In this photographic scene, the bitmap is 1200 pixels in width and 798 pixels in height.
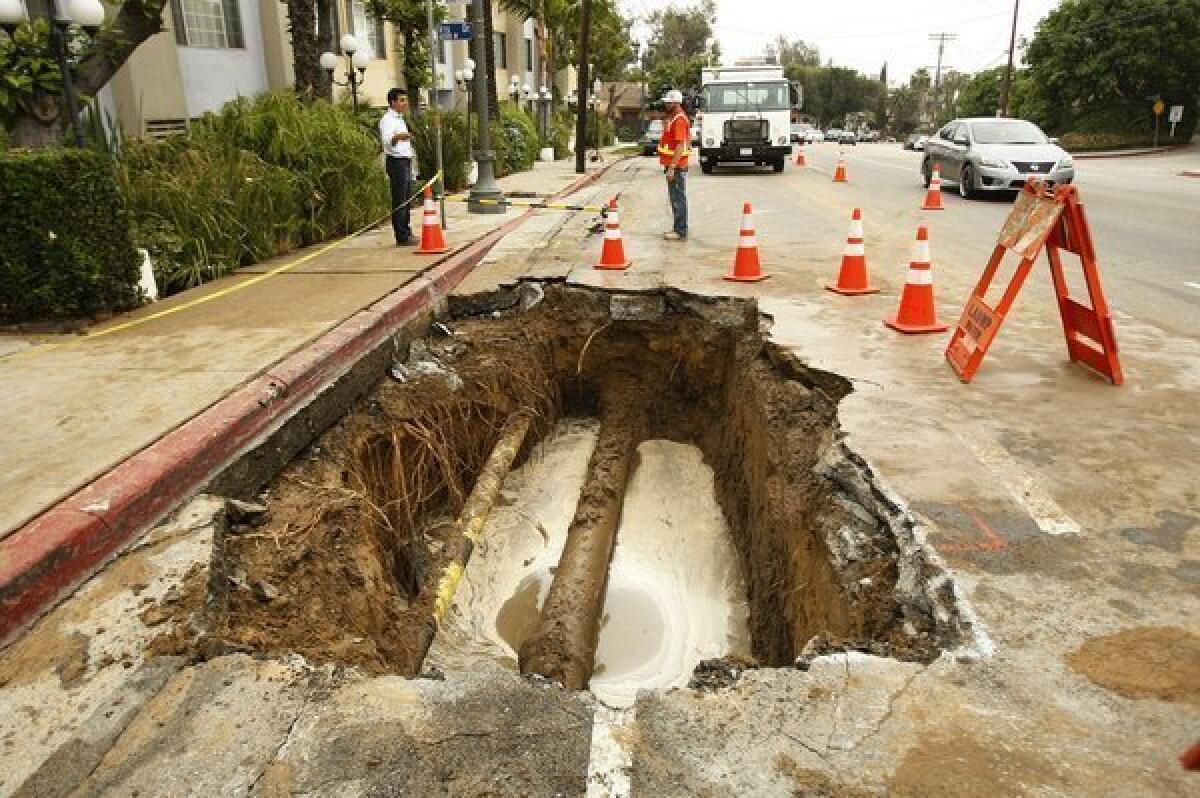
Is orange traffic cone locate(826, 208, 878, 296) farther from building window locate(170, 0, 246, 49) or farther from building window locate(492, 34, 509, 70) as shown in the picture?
building window locate(492, 34, 509, 70)

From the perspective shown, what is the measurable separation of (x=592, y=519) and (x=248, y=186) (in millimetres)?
5324

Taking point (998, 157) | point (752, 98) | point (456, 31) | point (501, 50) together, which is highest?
point (501, 50)

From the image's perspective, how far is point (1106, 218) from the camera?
12266mm

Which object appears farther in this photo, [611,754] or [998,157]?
[998,157]

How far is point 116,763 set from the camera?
2.18 meters

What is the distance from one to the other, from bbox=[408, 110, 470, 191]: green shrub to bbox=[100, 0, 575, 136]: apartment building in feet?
3.06

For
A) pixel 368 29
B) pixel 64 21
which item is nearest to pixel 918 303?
pixel 64 21

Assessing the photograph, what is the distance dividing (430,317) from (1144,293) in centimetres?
642

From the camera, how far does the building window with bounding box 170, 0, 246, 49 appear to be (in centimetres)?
1416

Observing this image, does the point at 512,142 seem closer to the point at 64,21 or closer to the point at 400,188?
the point at 400,188

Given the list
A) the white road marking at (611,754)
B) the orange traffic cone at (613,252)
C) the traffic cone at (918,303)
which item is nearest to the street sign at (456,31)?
the orange traffic cone at (613,252)

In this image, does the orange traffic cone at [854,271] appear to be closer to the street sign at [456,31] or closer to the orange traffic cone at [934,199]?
the street sign at [456,31]

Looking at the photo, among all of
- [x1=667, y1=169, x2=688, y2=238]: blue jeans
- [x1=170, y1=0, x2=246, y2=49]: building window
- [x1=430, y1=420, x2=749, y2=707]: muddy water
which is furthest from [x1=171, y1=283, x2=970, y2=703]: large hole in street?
[x1=170, y1=0, x2=246, y2=49]: building window

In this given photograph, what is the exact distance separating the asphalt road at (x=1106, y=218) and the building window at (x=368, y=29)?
389 inches
